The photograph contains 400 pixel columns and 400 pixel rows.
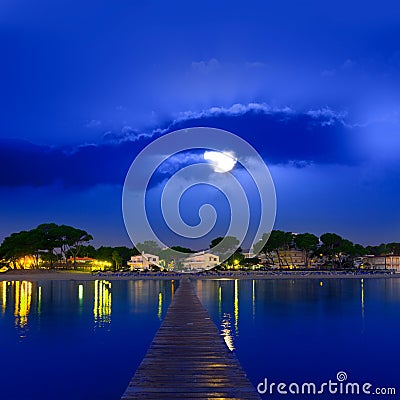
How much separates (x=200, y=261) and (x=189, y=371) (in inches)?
3764

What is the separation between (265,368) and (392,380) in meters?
3.55

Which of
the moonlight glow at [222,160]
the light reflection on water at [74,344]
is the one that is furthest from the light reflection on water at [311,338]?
the moonlight glow at [222,160]

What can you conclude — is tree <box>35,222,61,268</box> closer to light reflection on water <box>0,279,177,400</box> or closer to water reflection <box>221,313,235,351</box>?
light reflection on water <box>0,279,177,400</box>

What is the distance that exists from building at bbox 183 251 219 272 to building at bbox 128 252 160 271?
6839mm

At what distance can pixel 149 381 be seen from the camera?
393 inches

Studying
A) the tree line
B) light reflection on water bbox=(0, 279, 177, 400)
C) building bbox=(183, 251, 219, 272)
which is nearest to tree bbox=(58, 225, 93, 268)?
the tree line

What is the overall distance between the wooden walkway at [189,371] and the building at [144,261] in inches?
3463

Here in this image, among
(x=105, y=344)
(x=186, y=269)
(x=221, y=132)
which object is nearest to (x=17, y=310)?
(x=105, y=344)

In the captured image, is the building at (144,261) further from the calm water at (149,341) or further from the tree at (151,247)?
the calm water at (149,341)

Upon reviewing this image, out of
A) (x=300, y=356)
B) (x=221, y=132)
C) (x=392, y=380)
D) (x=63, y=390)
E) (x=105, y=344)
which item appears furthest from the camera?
(x=221, y=132)

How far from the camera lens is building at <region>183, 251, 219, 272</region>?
10425 centimetres

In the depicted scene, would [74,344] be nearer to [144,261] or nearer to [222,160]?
[222,160]

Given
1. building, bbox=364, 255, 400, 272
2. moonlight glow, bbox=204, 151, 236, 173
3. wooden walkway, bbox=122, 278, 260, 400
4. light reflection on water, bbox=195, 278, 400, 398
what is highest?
moonlight glow, bbox=204, 151, 236, 173

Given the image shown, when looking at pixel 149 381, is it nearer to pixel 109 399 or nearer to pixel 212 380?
pixel 212 380
